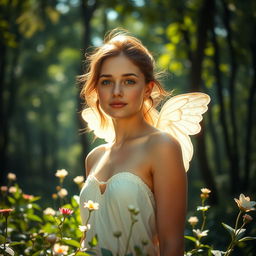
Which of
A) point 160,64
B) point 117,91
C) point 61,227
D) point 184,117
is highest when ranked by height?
point 160,64

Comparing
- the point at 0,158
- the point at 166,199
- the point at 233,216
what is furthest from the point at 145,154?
the point at 0,158

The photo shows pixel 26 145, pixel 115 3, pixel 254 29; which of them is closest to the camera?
pixel 115 3

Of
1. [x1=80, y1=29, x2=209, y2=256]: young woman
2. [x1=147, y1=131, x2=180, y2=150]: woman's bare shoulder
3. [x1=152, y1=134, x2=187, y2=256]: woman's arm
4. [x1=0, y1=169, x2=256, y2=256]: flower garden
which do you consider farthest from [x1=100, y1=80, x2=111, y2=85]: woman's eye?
[x1=0, y1=169, x2=256, y2=256]: flower garden

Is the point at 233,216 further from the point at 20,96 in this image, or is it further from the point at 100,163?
the point at 20,96

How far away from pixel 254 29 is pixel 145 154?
914 centimetres

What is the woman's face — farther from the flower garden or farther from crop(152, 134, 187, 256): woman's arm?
the flower garden

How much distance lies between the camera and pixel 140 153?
100.0 inches

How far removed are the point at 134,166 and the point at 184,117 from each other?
2.40 feet

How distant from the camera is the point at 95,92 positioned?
3006 mm

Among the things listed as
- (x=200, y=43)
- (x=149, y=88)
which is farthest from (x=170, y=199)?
(x=200, y=43)

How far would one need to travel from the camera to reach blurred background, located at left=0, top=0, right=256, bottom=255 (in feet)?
30.3

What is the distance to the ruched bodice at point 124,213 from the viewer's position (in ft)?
7.95

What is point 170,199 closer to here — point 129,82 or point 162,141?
point 162,141

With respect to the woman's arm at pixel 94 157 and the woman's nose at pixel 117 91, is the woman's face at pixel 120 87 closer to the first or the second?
the woman's nose at pixel 117 91
